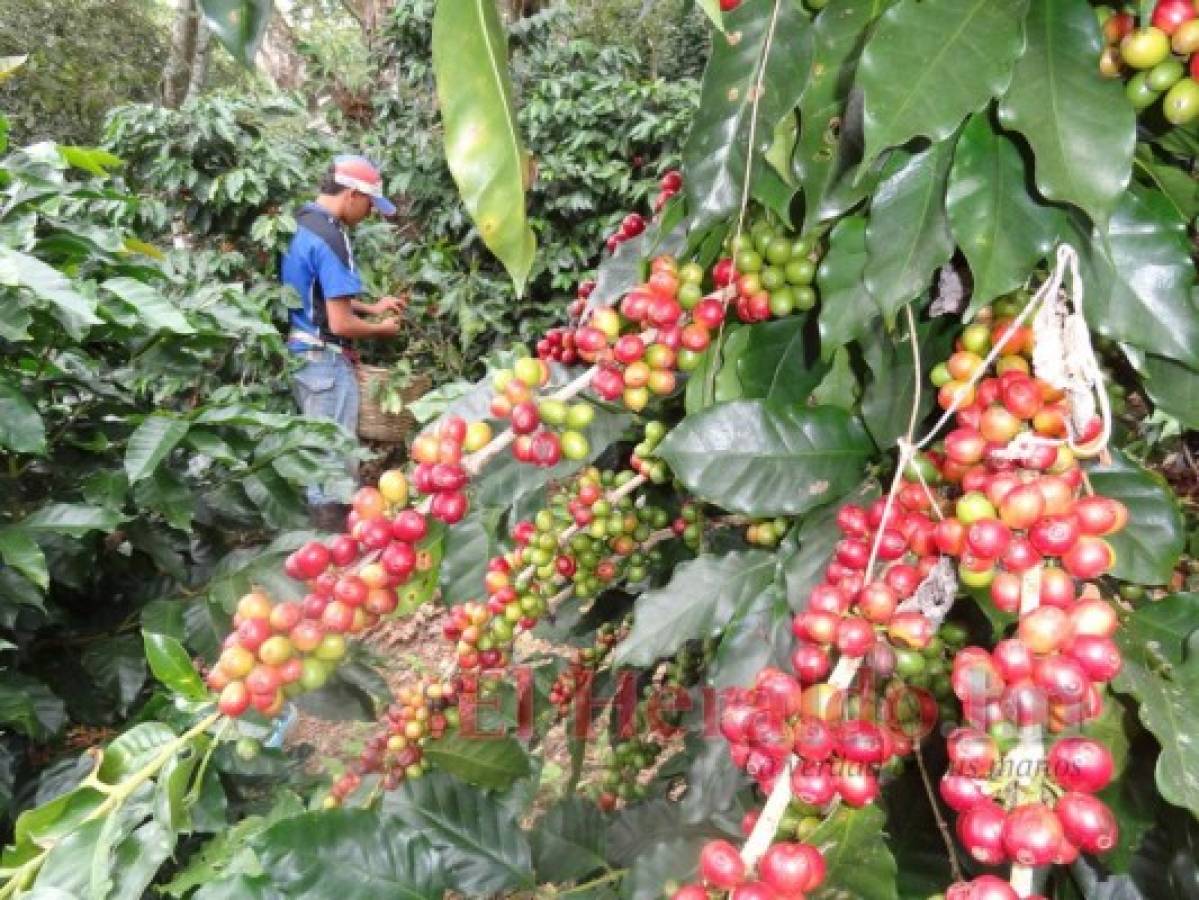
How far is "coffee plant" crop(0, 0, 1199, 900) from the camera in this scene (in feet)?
1.67

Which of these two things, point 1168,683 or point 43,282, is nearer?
point 1168,683

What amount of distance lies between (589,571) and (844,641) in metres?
0.62

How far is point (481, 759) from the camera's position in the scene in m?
1.19

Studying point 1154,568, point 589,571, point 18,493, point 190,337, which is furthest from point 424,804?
point 190,337

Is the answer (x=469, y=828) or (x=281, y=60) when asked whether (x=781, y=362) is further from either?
(x=281, y=60)

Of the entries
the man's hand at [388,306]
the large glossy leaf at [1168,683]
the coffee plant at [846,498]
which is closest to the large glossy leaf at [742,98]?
the coffee plant at [846,498]

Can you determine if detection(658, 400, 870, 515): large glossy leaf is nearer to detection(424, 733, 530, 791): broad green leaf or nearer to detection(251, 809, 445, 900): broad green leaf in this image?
detection(251, 809, 445, 900): broad green leaf

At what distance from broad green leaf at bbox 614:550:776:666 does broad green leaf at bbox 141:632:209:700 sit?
389 mm

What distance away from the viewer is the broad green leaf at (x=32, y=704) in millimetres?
1420

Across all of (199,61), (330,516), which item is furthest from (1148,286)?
(199,61)

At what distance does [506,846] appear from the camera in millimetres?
1062

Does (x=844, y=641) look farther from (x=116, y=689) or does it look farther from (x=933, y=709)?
(x=116, y=689)

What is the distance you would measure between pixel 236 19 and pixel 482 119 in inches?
5.2

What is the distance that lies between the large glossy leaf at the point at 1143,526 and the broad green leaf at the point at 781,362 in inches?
10.8
